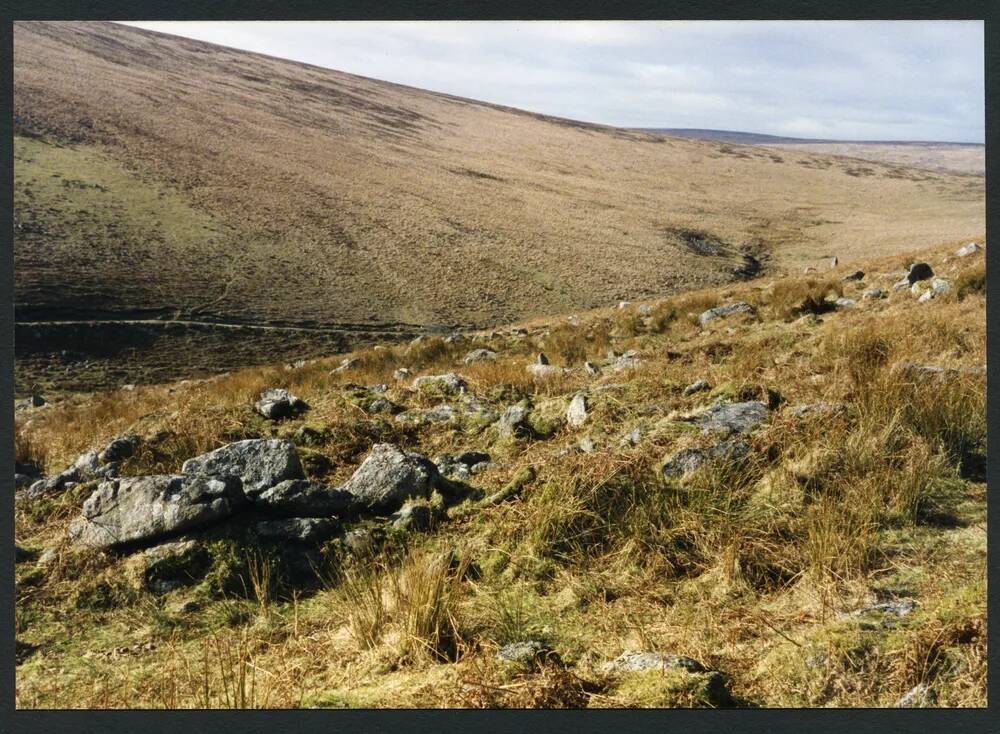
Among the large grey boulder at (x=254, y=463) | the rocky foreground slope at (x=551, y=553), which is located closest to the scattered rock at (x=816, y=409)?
the rocky foreground slope at (x=551, y=553)

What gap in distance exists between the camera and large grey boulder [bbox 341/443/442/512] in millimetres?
5383

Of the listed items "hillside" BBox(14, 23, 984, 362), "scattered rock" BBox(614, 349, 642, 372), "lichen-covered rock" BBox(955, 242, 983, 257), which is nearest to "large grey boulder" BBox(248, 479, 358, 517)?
"scattered rock" BBox(614, 349, 642, 372)

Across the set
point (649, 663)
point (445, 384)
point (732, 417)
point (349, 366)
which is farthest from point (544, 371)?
point (349, 366)

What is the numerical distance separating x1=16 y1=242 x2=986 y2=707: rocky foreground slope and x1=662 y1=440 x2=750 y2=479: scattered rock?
0.06 feet

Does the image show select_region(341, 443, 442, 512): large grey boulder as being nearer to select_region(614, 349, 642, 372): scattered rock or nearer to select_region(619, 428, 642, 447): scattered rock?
select_region(619, 428, 642, 447): scattered rock

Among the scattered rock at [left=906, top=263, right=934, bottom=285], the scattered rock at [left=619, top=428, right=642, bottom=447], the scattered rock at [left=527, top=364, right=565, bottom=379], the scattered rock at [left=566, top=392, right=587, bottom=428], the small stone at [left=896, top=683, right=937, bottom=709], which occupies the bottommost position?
the scattered rock at [left=527, top=364, right=565, bottom=379]

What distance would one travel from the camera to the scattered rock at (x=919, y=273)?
1154cm

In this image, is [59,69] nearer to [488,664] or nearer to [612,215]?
[612,215]

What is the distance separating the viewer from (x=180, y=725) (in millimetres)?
3783

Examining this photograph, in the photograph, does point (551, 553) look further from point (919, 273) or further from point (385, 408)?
point (919, 273)

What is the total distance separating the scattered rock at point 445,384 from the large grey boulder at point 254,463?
259cm

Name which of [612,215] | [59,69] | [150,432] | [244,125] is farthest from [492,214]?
[150,432]

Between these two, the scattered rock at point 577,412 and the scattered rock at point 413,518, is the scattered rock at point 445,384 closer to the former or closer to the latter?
the scattered rock at point 577,412

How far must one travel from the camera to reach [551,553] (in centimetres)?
475
